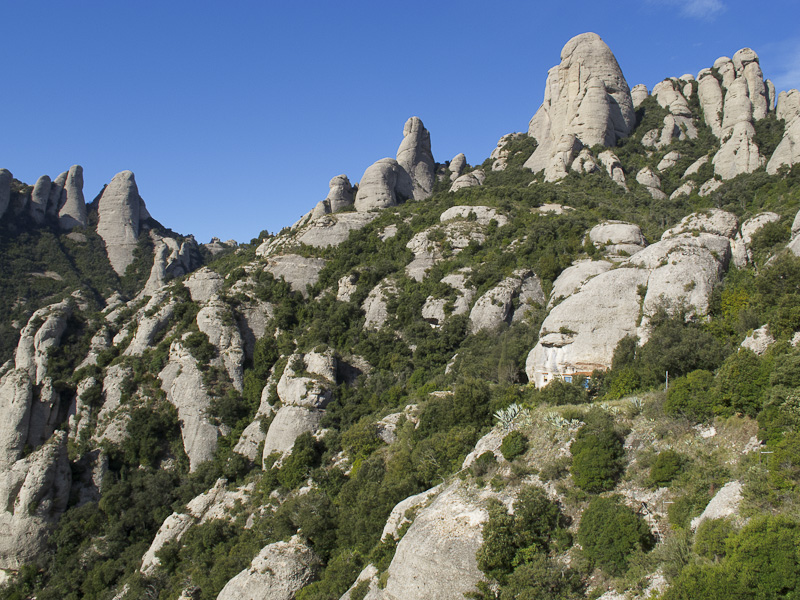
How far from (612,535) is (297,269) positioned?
51.2m

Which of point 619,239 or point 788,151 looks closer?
point 619,239

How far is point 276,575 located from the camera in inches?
1163

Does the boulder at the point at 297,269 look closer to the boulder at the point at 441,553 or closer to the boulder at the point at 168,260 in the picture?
the boulder at the point at 168,260

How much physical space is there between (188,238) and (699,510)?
11597 cm

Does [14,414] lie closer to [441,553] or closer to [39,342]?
[39,342]

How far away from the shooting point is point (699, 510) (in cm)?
1795

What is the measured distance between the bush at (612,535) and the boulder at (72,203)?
107448 mm

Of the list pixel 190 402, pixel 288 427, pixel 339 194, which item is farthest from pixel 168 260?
pixel 288 427

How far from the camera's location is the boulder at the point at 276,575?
29.0 m

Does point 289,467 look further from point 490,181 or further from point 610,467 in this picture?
point 490,181

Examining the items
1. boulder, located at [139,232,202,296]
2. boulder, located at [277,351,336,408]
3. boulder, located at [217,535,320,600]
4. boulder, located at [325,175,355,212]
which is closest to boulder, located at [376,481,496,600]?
boulder, located at [217,535,320,600]

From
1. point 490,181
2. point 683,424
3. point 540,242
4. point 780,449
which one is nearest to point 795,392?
point 780,449

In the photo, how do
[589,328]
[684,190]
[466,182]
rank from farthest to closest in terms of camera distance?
[466,182]
[684,190]
[589,328]

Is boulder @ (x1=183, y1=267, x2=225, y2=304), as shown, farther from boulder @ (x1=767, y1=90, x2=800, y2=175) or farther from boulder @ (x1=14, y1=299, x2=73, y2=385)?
boulder @ (x1=767, y1=90, x2=800, y2=175)
